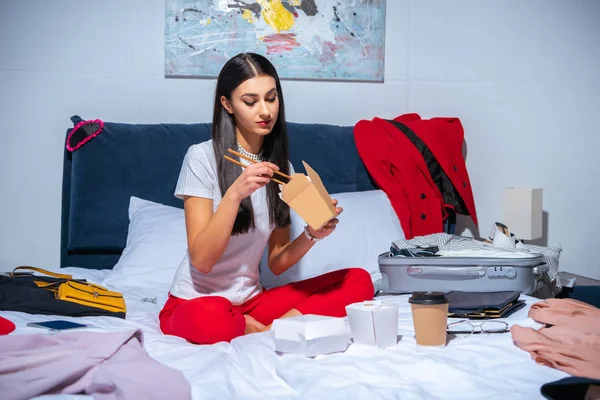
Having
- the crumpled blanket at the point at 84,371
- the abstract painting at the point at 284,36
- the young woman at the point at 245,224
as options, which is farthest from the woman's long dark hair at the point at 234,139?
the abstract painting at the point at 284,36

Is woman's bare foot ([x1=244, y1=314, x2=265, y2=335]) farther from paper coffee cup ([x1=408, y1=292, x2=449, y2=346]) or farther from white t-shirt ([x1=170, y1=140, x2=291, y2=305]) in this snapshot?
paper coffee cup ([x1=408, y1=292, x2=449, y2=346])

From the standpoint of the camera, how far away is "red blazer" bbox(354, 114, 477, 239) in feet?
10.00

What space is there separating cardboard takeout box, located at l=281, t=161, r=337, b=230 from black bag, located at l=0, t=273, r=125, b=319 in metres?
0.65

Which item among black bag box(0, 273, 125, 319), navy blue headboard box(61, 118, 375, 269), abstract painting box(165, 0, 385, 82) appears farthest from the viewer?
abstract painting box(165, 0, 385, 82)

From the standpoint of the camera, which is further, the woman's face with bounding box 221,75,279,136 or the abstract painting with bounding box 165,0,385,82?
the abstract painting with bounding box 165,0,385,82

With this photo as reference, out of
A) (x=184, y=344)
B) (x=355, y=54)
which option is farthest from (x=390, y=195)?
(x=184, y=344)

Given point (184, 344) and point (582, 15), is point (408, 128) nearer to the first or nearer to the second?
point (582, 15)

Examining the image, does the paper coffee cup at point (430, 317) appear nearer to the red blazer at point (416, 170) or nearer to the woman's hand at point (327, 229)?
the woman's hand at point (327, 229)

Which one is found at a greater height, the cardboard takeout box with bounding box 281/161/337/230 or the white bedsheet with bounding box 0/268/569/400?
the cardboard takeout box with bounding box 281/161/337/230

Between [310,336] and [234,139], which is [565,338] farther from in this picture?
[234,139]

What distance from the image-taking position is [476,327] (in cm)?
190

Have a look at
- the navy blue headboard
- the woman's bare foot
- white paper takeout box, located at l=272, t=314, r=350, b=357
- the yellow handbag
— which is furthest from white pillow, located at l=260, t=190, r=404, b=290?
white paper takeout box, located at l=272, t=314, r=350, b=357

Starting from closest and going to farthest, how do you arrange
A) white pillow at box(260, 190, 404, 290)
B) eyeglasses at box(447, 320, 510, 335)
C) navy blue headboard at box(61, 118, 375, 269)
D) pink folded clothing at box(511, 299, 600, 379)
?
1. pink folded clothing at box(511, 299, 600, 379)
2. eyeglasses at box(447, 320, 510, 335)
3. white pillow at box(260, 190, 404, 290)
4. navy blue headboard at box(61, 118, 375, 269)

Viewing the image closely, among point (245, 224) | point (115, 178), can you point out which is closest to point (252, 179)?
point (245, 224)
